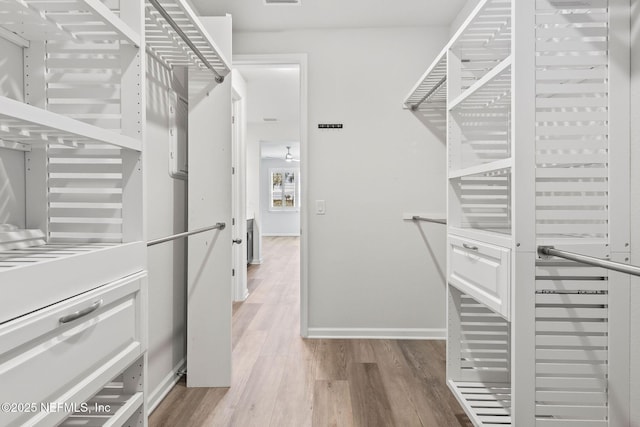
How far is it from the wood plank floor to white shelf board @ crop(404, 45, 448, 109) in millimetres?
1850

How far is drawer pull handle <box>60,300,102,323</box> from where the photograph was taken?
32.7 inches

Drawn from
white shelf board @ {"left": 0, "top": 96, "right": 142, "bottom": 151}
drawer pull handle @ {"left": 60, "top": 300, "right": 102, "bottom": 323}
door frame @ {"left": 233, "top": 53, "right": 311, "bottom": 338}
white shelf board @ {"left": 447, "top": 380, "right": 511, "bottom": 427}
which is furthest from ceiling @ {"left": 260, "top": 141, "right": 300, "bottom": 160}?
drawer pull handle @ {"left": 60, "top": 300, "right": 102, "bottom": 323}

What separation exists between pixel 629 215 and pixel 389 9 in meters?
2.13

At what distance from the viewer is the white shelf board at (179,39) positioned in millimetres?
1517

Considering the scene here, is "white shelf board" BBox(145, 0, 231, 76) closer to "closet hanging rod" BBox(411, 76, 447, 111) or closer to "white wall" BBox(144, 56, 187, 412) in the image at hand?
"white wall" BBox(144, 56, 187, 412)

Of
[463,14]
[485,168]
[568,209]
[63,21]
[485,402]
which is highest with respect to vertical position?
[463,14]

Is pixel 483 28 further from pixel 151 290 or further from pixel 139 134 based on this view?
pixel 151 290

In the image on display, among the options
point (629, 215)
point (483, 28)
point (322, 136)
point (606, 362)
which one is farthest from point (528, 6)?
point (322, 136)

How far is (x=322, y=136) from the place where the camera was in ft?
9.89

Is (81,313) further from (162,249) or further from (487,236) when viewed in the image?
(487,236)

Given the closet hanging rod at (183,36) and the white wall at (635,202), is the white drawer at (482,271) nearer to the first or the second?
the white wall at (635,202)

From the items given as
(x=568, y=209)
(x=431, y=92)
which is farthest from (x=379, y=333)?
(x=568, y=209)

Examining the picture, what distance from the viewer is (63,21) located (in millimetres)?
1072

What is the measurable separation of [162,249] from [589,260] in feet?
6.24
